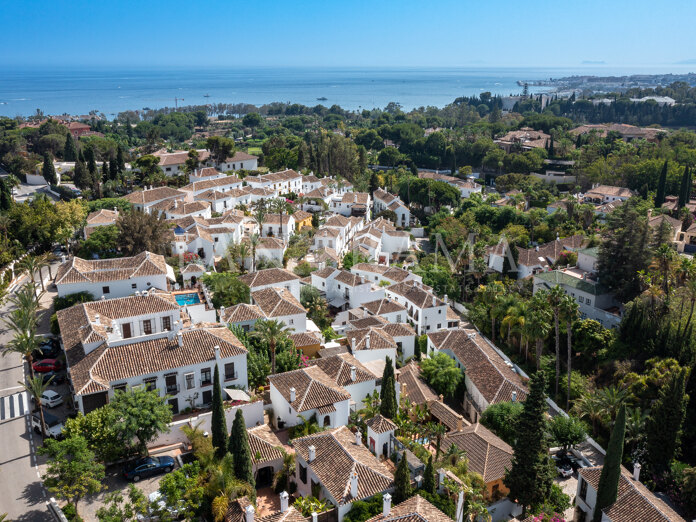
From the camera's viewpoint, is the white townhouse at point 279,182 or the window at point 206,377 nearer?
the window at point 206,377

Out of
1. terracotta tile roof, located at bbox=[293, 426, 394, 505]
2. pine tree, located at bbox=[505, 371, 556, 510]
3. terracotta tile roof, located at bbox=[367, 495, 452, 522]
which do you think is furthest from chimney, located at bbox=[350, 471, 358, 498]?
pine tree, located at bbox=[505, 371, 556, 510]

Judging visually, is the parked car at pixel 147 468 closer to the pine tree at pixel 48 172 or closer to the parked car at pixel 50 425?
the parked car at pixel 50 425

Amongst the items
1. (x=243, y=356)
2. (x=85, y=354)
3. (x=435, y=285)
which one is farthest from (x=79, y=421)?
(x=435, y=285)

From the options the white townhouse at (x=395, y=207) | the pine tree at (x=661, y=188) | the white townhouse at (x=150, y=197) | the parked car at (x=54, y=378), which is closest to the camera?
the parked car at (x=54, y=378)

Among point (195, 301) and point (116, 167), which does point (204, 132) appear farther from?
point (195, 301)

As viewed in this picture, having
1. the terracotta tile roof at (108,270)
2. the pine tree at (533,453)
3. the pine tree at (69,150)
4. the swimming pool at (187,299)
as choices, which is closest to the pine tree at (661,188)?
the pine tree at (533,453)

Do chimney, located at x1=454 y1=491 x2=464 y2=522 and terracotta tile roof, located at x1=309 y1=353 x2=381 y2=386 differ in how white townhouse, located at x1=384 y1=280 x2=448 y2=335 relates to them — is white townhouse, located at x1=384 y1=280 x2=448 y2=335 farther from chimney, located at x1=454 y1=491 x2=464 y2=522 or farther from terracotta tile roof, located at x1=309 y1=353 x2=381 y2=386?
chimney, located at x1=454 y1=491 x2=464 y2=522

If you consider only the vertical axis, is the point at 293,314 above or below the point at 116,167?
below

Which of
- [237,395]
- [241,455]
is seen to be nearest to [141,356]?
[237,395]
